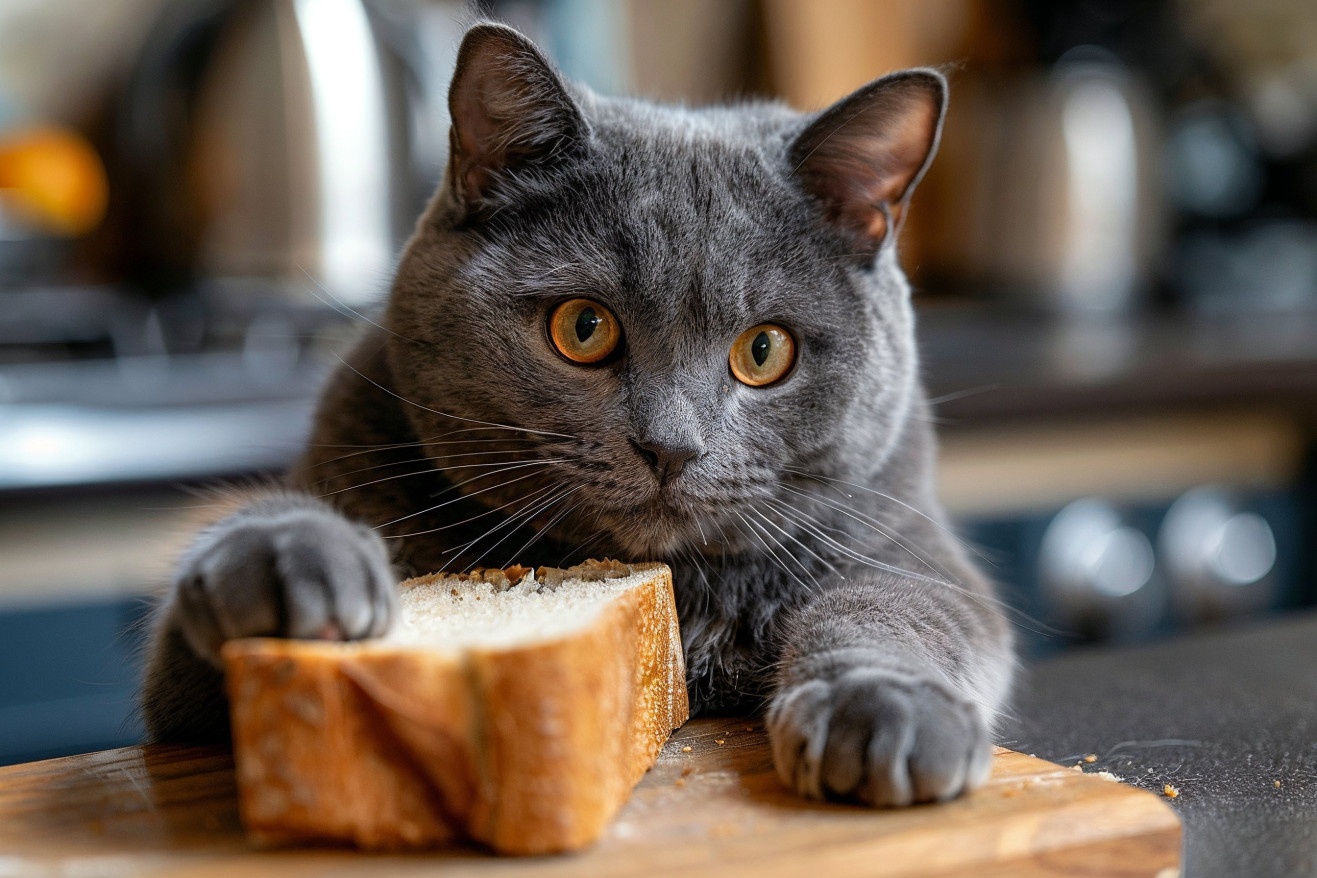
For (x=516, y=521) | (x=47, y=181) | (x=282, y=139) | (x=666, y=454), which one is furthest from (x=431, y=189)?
(x=666, y=454)

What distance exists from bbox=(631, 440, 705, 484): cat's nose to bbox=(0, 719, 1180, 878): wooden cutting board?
0.23m

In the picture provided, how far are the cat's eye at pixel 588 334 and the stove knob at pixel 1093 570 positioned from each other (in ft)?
4.70

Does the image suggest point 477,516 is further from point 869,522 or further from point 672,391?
point 869,522

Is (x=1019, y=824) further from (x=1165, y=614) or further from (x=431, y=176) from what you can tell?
(x=431, y=176)

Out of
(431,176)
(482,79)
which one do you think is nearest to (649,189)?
(482,79)

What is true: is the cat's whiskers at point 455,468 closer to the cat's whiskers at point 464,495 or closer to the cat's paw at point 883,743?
the cat's whiskers at point 464,495

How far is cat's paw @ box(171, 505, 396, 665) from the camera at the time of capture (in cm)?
69

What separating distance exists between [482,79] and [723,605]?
1.67ft

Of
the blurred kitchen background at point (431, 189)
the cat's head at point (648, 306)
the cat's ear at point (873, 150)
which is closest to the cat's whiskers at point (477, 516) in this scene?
the cat's head at point (648, 306)

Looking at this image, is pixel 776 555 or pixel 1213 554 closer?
pixel 776 555

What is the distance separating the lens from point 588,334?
3.10ft

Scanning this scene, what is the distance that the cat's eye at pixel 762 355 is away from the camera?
0.98 meters

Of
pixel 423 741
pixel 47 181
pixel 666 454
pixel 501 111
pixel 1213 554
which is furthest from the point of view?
Answer: pixel 47 181

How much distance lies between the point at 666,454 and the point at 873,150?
38 cm
